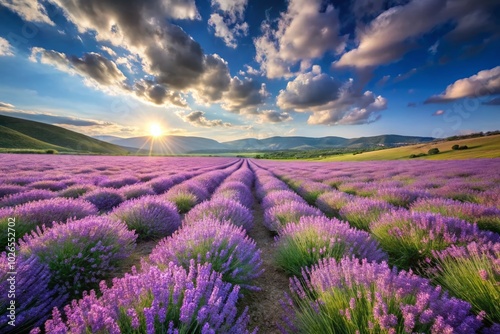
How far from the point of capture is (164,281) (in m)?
1.50

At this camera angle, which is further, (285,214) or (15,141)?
(15,141)

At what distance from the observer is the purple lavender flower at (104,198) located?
612 centimetres

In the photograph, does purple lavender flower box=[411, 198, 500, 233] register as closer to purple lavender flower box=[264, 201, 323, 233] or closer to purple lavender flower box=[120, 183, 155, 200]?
purple lavender flower box=[264, 201, 323, 233]

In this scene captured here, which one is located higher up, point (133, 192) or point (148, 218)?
point (148, 218)

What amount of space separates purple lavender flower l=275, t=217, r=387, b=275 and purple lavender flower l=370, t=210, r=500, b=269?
0.36 meters

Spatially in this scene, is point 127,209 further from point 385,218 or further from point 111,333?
point 385,218

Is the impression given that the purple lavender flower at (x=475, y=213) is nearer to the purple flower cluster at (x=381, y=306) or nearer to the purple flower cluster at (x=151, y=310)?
the purple flower cluster at (x=381, y=306)

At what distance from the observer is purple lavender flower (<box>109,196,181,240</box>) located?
14.2 feet

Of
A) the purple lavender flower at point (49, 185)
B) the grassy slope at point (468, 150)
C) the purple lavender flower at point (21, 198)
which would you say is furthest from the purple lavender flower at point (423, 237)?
the grassy slope at point (468, 150)

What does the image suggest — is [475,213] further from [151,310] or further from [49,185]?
[49,185]

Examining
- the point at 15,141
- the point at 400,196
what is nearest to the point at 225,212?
the point at 400,196

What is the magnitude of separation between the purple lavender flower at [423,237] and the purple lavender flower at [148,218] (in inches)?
157

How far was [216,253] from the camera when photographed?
2275 millimetres

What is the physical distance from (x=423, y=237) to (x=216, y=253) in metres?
2.64
